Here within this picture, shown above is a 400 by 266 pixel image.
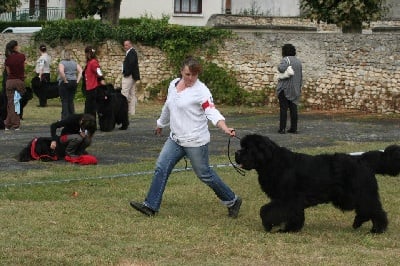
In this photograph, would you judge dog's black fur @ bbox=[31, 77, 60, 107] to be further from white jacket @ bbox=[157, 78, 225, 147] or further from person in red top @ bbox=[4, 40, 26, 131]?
white jacket @ bbox=[157, 78, 225, 147]

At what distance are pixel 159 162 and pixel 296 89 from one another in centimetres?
950

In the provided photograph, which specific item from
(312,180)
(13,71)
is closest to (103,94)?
(13,71)

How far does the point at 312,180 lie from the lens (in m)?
9.41

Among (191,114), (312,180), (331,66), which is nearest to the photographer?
(312,180)

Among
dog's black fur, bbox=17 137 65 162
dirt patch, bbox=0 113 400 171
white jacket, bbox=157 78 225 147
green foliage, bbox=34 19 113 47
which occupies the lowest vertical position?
dirt patch, bbox=0 113 400 171

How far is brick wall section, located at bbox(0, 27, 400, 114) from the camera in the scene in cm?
2555

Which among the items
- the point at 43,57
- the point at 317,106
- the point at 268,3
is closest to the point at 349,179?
the point at 317,106

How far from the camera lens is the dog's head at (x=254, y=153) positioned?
944cm

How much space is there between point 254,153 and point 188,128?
0.99 metres

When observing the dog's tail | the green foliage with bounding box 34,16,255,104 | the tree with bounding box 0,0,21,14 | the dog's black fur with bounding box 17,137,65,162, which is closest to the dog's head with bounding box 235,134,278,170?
the dog's tail

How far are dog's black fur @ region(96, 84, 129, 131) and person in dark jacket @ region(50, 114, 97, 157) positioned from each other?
4891 millimetres

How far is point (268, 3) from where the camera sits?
45.2 m

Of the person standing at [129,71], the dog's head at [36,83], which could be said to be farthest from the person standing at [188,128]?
the dog's head at [36,83]

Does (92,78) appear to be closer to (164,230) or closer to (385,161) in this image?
(164,230)
